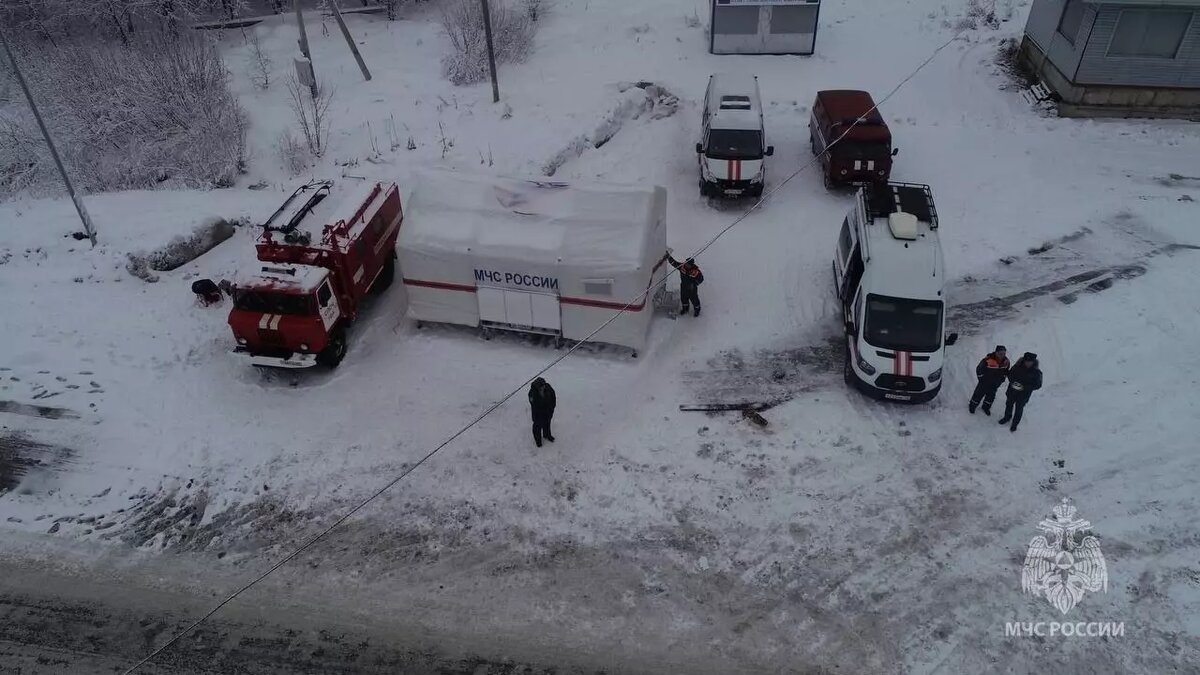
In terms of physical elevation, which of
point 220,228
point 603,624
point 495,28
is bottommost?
point 603,624

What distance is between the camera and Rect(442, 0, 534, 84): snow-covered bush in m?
24.3

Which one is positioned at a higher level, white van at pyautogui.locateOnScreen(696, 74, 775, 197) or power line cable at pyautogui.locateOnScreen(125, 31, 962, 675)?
white van at pyautogui.locateOnScreen(696, 74, 775, 197)

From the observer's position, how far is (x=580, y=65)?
2523 cm

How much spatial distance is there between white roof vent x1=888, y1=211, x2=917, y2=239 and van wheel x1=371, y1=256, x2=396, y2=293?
406 inches

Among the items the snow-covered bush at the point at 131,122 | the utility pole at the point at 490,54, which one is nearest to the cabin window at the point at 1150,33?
the utility pole at the point at 490,54

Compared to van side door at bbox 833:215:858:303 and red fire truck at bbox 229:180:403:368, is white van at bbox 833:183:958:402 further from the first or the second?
red fire truck at bbox 229:180:403:368

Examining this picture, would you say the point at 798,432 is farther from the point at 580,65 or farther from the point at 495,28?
the point at 495,28

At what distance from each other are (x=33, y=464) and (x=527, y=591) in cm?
882

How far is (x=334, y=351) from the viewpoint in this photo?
45.7ft

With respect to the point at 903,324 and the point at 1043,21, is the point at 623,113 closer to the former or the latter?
the point at 903,324

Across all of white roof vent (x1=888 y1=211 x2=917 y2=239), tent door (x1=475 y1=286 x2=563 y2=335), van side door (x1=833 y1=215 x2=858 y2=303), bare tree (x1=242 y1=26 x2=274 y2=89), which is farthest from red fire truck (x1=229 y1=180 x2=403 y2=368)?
bare tree (x1=242 y1=26 x2=274 y2=89)

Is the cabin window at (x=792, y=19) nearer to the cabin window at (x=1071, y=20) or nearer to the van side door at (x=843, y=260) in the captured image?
the cabin window at (x=1071, y=20)

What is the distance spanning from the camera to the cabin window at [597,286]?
43.3 feet

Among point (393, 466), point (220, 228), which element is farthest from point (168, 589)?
point (220, 228)
